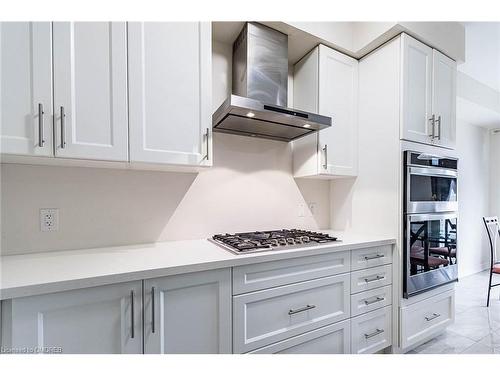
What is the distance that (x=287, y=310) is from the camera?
4.55ft

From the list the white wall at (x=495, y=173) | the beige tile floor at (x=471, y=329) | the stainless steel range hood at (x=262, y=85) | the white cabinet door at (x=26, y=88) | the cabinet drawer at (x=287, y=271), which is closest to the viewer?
the white cabinet door at (x=26, y=88)

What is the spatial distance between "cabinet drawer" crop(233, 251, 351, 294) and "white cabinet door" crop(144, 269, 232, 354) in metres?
0.08

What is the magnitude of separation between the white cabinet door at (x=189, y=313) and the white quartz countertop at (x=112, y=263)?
0.19ft

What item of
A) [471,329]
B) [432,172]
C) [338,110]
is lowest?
[471,329]

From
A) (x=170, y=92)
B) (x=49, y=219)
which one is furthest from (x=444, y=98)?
(x=49, y=219)

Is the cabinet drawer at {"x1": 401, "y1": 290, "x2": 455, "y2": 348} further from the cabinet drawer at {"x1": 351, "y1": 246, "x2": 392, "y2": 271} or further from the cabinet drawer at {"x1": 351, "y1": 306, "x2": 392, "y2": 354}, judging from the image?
the cabinet drawer at {"x1": 351, "y1": 246, "x2": 392, "y2": 271}

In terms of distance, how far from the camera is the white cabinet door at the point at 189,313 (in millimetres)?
1065

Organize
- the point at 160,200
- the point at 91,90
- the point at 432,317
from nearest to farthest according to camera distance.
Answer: the point at 91,90
the point at 160,200
the point at 432,317

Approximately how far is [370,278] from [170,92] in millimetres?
1744

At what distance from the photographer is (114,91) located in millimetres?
1217

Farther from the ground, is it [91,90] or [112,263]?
[91,90]

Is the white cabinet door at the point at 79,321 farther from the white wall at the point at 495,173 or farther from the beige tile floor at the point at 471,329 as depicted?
the white wall at the point at 495,173

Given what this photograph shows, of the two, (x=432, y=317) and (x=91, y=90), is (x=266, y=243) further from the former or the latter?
(x=432, y=317)

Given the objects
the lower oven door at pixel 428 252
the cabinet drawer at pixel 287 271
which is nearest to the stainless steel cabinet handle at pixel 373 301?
the lower oven door at pixel 428 252
